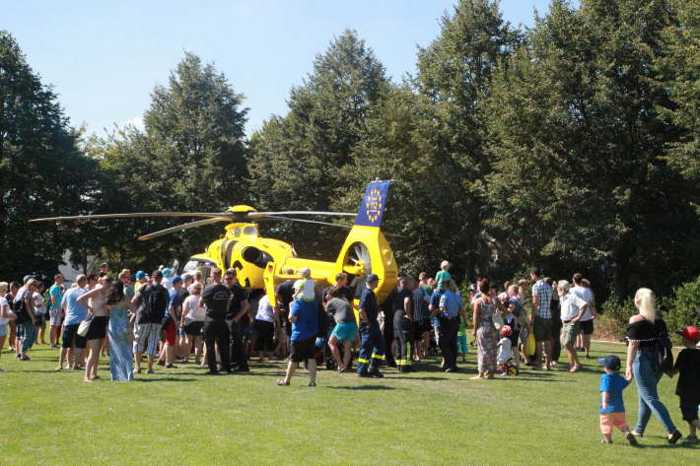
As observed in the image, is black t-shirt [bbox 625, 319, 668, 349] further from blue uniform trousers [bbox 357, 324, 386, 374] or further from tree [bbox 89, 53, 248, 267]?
tree [bbox 89, 53, 248, 267]

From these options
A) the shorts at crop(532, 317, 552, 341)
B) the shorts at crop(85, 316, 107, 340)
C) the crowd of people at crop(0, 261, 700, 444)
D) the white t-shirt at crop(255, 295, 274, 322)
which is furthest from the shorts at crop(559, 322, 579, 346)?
the shorts at crop(85, 316, 107, 340)

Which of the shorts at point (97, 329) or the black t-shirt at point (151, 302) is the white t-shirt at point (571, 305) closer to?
the black t-shirt at point (151, 302)

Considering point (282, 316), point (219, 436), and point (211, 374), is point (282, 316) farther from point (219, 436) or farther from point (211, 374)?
point (219, 436)

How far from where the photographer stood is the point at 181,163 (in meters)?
47.2

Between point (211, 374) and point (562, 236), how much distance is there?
61.9ft

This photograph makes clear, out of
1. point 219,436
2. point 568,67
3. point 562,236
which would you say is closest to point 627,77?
point 568,67

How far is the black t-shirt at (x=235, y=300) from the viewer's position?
1505cm

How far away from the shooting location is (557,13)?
101ft

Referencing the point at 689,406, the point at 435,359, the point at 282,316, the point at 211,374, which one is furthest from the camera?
the point at 435,359

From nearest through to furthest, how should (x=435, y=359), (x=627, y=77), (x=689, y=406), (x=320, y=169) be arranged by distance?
(x=689, y=406) → (x=435, y=359) → (x=627, y=77) → (x=320, y=169)

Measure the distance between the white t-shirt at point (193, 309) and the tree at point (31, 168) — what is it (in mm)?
27036

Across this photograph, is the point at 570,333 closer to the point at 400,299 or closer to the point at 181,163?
the point at 400,299

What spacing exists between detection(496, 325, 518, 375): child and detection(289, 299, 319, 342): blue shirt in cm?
387

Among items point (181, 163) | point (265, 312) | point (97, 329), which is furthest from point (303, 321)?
point (181, 163)
